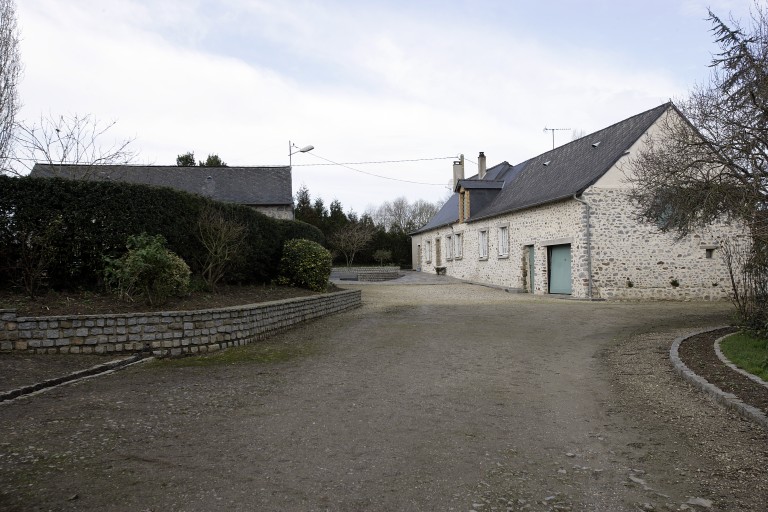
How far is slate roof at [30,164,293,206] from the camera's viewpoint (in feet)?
89.1

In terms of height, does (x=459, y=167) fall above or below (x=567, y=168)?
above

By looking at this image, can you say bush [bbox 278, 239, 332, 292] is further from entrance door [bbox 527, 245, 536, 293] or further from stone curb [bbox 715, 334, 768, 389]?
entrance door [bbox 527, 245, 536, 293]

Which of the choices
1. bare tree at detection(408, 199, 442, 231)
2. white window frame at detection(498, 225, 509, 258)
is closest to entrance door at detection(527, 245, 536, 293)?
white window frame at detection(498, 225, 509, 258)

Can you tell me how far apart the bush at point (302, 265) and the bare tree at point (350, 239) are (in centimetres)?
2214

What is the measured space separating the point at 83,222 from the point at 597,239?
14109mm

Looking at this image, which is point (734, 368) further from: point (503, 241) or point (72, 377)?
point (503, 241)

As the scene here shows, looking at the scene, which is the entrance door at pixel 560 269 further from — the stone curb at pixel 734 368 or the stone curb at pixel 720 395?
the stone curb at pixel 720 395

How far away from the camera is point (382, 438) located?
13.9 ft

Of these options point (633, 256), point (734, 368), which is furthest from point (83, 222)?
point (633, 256)

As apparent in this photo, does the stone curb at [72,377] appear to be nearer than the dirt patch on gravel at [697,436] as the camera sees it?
No

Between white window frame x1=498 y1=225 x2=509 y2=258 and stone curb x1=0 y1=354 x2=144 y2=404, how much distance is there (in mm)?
17102

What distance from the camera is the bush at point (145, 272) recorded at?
25.9 feet

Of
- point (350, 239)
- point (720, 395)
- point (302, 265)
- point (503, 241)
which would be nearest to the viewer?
point (720, 395)

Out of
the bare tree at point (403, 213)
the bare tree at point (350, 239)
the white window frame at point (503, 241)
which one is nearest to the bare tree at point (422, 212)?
the bare tree at point (403, 213)
